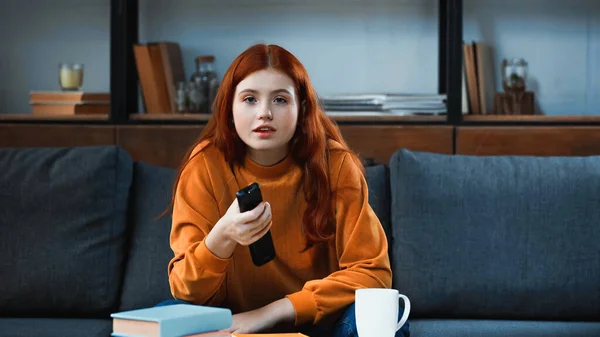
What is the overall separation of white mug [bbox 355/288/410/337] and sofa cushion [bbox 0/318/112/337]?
0.85m

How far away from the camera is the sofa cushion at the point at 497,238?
2189mm

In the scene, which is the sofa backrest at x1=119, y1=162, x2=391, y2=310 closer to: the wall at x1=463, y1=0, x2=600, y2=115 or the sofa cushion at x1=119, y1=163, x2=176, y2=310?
the sofa cushion at x1=119, y1=163, x2=176, y2=310

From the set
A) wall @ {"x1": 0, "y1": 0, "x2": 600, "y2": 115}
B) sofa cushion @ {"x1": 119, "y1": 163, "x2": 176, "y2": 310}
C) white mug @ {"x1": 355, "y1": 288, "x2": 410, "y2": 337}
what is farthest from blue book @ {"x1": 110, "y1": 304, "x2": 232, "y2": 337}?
wall @ {"x1": 0, "y1": 0, "x2": 600, "y2": 115}

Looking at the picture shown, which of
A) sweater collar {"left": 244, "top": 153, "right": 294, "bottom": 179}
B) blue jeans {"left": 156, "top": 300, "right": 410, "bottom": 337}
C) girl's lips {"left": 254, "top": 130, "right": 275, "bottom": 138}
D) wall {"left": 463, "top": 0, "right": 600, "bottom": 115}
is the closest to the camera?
blue jeans {"left": 156, "top": 300, "right": 410, "bottom": 337}

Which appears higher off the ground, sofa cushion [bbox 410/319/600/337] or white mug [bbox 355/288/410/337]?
white mug [bbox 355/288/410/337]


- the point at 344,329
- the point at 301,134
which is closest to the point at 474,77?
the point at 301,134

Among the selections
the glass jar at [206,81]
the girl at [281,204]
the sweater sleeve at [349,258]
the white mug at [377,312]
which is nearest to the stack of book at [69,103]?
the glass jar at [206,81]

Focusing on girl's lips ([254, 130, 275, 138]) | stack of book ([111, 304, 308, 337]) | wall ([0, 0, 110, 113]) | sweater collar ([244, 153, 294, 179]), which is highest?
wall ([0, 0, 110, 113])

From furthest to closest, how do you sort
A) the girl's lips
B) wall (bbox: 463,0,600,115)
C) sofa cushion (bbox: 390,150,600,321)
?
wall (bbox: 463,0,600,115) → sofa cushion (bbox: 390,150,600,321) → the girl's lips

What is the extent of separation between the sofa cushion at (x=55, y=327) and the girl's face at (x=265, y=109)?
0.60 meters

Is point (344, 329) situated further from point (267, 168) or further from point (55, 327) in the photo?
point (55, 327)

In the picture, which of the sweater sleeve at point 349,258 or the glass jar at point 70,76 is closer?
the sweater sleeve at point 349,258

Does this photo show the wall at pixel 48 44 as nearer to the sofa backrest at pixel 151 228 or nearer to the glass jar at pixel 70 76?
the glass jar at pixel 70 76

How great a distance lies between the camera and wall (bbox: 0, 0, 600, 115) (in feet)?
9.70
